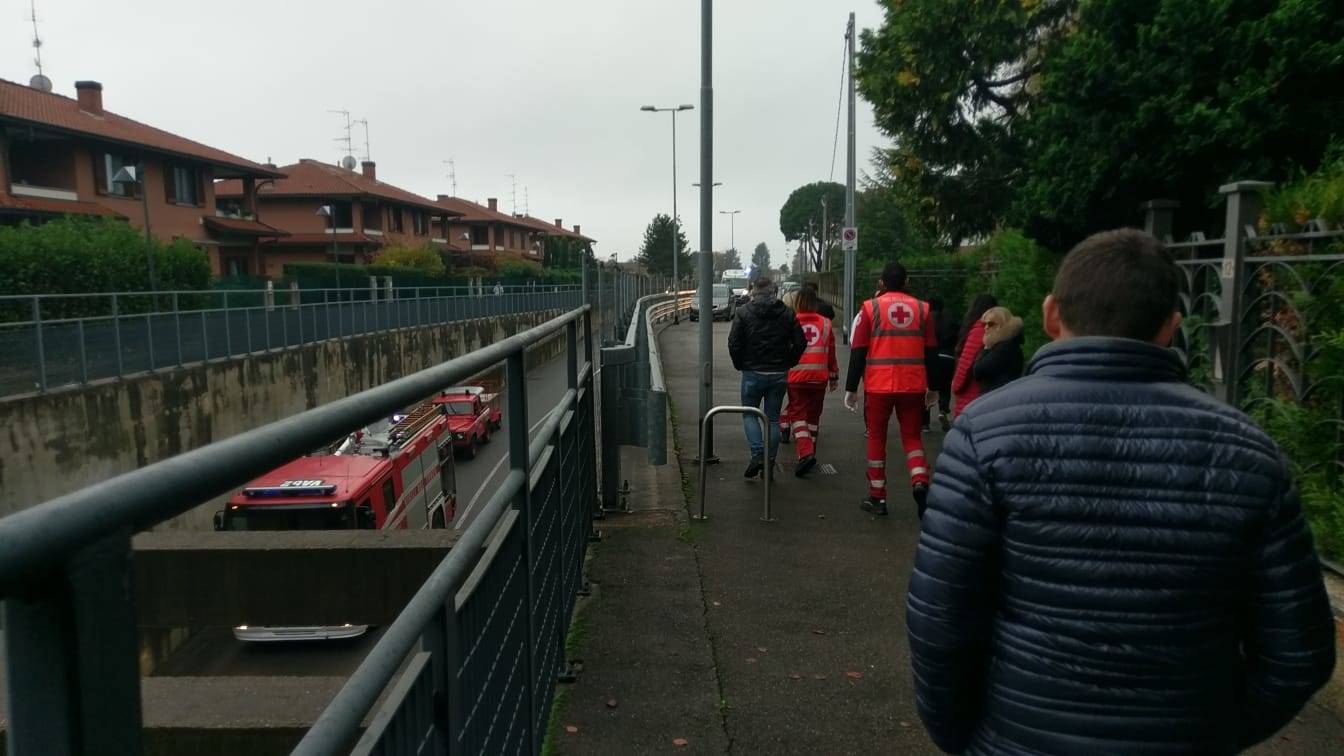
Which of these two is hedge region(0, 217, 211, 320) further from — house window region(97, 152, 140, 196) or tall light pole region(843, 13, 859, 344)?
tall light pole region(843, 13, 859, 344)

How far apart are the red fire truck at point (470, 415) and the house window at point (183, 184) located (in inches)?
1648

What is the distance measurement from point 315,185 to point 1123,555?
204 ft

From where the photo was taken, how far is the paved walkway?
13.3 ft

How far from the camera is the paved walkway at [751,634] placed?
13.3ft

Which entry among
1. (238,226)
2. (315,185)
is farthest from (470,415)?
(315,185)

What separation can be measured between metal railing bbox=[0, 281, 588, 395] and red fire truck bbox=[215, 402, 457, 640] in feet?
24.5

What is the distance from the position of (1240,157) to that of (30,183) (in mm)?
36341

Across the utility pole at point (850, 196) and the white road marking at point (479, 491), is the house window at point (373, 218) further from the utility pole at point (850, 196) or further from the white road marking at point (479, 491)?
the white road marking at point (479, 491)

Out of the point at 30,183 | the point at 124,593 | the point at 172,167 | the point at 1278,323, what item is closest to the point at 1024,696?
the point at 124,593

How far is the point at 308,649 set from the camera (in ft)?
6.54

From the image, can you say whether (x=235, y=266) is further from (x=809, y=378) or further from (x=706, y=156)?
(x=809, y=378)

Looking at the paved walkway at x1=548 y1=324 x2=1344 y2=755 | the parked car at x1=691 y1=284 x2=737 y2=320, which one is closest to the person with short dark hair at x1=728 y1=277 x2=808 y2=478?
the paved walkway at x1=548 y1=324 x2=1344 y2=755

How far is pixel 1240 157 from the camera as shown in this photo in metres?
8.55

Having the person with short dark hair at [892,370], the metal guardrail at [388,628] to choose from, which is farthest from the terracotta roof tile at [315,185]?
the metal guardrail at [388,628]
